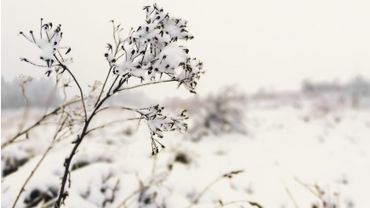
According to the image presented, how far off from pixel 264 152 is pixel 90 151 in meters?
3.08

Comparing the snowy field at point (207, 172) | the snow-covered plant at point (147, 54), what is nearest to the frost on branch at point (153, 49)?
the snow-covered plant at point (147, 54)

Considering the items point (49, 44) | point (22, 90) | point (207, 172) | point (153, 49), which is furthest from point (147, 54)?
point (207, 172)

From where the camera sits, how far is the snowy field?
2.94 meters

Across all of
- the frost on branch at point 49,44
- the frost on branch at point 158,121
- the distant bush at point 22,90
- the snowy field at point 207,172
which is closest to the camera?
the frost on branch at point 49,44

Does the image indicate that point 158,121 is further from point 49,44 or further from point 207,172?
point 207,172

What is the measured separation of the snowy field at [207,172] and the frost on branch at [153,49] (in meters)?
0.43

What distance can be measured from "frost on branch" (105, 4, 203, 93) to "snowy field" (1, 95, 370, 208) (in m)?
0.43

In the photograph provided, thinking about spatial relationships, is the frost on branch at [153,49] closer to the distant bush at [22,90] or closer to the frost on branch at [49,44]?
the frost on branch at [49,44]

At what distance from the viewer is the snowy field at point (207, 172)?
9.65 ft

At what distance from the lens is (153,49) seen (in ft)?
4.61

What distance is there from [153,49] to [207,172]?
3.05 meters

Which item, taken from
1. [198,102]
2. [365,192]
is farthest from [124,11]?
[198,102]

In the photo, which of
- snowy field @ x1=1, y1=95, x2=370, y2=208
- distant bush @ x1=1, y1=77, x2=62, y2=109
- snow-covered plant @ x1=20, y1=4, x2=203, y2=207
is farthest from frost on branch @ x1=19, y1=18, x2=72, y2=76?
snowy field @ x1=1, y1=95, x2=370, y2=208

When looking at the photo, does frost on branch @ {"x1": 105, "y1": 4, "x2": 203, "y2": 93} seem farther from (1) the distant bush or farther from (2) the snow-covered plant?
(1) the distant bush
